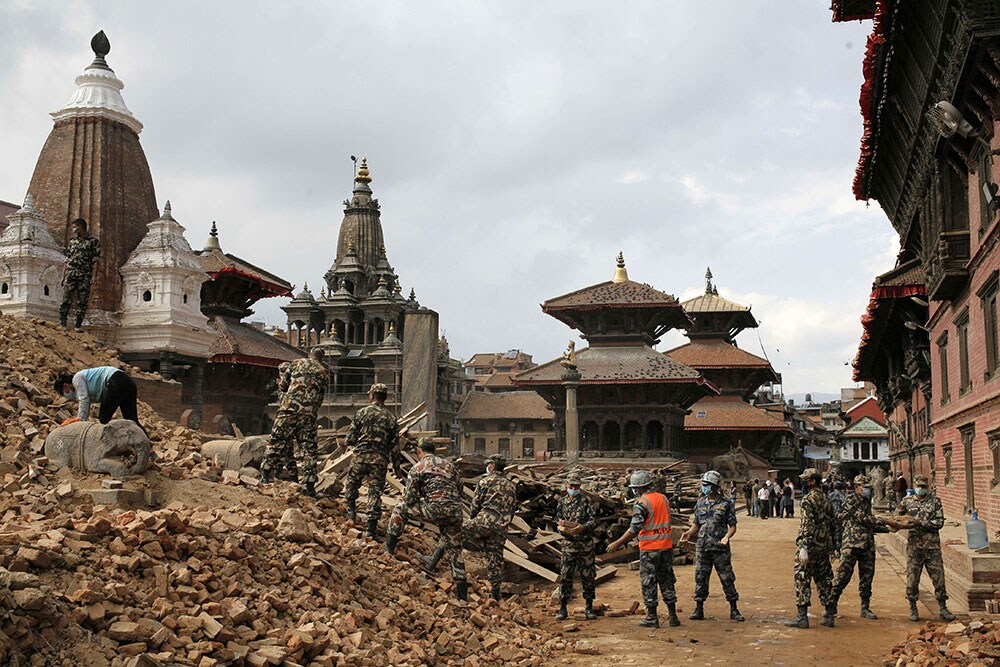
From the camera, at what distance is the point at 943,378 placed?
65.9 ft

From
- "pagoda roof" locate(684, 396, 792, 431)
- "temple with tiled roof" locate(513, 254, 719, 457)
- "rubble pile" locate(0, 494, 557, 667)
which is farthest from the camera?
"pagoda roof" locate(684, 396, 792, 431)

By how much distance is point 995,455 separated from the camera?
1425cm

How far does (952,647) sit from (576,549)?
4.44 meters

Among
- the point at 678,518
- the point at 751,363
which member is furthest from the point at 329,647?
the point at 751,363

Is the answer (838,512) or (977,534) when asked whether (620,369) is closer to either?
(977,534)

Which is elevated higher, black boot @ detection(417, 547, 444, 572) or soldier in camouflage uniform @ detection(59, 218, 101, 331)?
soldier in camouflage uniform @ detection(59, 218, 101, 331)

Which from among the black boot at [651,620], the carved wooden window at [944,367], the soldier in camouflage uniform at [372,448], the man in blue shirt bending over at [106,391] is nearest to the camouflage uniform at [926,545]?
the black boot at [651,620]

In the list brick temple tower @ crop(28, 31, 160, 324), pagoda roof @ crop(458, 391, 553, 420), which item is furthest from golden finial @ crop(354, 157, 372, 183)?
brick temple tower @ crop(28, 31, 160, 324)

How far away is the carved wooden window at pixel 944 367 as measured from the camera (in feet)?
63.8

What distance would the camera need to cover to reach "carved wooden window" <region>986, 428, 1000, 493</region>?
14.0 meters

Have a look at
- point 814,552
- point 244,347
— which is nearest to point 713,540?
point 814,552

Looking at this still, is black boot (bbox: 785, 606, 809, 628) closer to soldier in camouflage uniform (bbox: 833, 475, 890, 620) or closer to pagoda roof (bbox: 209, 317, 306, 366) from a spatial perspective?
soldier in camouflage uniform (bbox: 833, 475, 890, 620)

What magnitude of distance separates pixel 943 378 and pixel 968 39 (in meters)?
10.0

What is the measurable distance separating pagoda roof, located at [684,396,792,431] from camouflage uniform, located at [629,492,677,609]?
1539 inches
